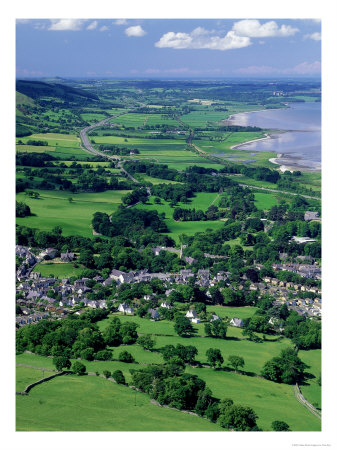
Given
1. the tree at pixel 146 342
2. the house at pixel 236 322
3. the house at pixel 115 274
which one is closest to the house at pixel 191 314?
the house at pixel 236 322

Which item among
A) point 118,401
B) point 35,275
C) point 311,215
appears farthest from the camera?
point 311,215

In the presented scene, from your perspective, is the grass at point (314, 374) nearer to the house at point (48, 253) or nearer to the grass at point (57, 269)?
the grass at point (57, 269)

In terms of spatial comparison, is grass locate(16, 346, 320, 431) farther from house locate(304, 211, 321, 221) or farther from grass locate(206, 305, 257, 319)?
house locate(304, 211, 321, 221)

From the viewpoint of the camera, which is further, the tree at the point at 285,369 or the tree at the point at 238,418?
the tree at the point at 285,369

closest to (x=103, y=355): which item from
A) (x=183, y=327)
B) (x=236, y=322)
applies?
(x=183, y=327)

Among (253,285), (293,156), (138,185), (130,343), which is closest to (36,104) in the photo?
(138,185)

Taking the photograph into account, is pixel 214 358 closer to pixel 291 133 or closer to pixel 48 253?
pixel 48 253
